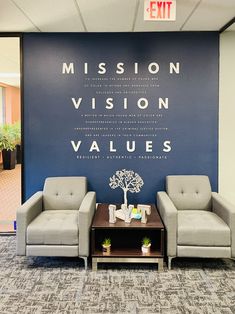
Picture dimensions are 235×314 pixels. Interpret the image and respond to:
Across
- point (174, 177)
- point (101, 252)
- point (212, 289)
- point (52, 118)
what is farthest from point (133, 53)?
point (212, 289)

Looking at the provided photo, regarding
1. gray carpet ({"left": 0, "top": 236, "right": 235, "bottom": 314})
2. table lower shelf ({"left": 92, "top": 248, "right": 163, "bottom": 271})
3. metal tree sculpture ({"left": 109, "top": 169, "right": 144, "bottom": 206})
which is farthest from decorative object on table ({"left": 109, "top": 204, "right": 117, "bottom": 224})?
metal tree sculpture ({"left": 109, "top": 169, "right": 144, "bottom": 206})

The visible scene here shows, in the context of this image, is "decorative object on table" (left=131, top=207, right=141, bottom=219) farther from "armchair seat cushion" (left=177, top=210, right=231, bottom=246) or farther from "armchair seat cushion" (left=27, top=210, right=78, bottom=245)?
"armchair seat cushion" (left=27, top=210, right=78, bottom=245)

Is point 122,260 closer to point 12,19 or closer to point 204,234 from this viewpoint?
point 204,234

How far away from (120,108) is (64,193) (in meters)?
1.17

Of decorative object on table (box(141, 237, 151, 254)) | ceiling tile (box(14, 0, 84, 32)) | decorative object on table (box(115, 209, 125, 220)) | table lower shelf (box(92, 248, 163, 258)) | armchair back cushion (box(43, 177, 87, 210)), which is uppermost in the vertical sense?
ceiling tile (box(14, 0, 84, 32))

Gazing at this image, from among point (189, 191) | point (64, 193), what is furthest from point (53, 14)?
point (189, 191)

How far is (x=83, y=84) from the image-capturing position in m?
3.89

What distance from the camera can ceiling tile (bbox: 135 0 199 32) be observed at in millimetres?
2946

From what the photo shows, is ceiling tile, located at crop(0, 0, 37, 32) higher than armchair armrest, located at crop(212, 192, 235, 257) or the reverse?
higher

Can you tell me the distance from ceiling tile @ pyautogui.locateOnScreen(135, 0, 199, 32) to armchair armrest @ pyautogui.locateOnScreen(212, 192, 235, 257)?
1.87 meters

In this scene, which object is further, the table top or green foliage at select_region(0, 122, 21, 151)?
green foliage at select_region(0, 122, 21, 151)

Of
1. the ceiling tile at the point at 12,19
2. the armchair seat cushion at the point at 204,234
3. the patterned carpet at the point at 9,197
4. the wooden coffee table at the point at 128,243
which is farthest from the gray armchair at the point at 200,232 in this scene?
the ceiling tile at the point at 12,19

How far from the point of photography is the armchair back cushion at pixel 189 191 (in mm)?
3643

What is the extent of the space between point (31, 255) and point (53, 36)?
2.43 metres
